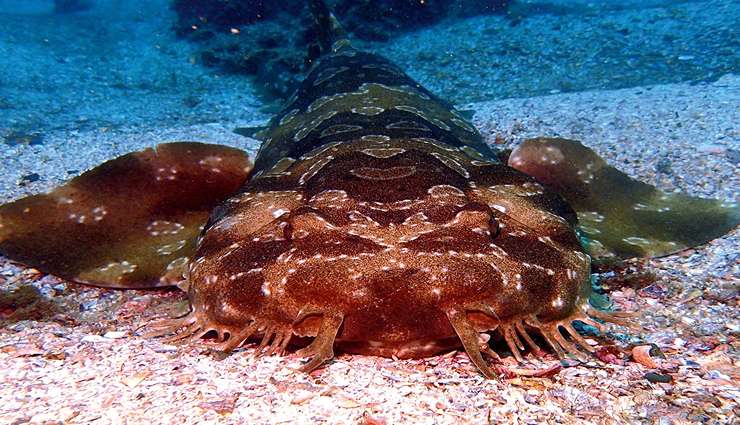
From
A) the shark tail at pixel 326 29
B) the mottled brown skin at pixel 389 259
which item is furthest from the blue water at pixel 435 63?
the mottled brown skin at pixel 389 259

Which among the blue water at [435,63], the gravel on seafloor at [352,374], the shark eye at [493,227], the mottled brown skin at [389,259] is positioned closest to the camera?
the gravel on seafloor at [352,374]

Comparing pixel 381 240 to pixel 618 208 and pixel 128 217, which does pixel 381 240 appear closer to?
pixel 128 217

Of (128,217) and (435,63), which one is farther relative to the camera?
(435,63)

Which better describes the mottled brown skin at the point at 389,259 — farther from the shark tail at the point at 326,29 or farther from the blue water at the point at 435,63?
the blue water at the point at 435,63

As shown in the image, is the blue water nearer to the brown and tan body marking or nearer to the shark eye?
the brown and tan body marking

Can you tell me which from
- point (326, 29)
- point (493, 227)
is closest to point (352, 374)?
point (493, 227)

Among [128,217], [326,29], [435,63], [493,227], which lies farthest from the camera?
[435,63]
